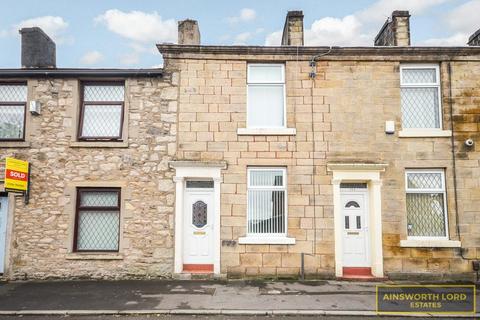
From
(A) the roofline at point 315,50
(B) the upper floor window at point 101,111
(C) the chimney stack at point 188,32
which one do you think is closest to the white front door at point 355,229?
(A) the roofline at point 315,50

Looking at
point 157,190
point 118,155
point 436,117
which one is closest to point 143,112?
point 118,155

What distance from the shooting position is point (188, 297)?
790cm

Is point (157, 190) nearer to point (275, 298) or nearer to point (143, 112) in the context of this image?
point (143, 112)

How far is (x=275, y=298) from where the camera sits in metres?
7.84

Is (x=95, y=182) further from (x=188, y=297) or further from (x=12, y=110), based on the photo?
(x=188, y=297)

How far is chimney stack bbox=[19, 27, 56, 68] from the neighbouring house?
1.50ft

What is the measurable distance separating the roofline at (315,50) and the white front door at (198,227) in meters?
3.91

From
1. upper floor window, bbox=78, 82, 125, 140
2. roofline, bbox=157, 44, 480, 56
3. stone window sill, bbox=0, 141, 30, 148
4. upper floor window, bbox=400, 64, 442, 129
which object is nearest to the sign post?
stone window sill, bbox=0, 141, 30, 148

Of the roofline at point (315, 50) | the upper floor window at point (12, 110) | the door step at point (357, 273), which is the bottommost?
the door step at point (357, 273)

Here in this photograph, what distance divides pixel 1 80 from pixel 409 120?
1150cm

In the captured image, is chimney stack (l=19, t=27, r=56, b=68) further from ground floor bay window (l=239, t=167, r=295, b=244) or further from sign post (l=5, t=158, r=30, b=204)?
ground floor bay window (l=239, t=167, r=295, b=244)

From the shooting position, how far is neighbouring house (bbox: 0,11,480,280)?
956 cm

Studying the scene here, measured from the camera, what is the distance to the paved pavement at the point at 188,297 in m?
7.16

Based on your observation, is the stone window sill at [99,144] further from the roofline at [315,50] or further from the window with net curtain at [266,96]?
the window with net curtain at [266,96]
